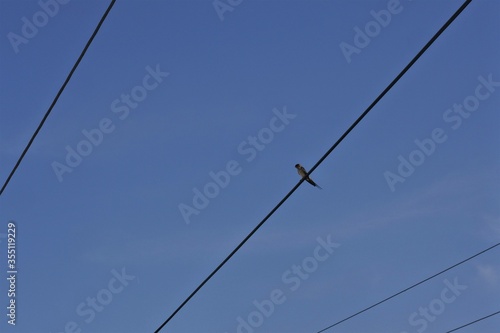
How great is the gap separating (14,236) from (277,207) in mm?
10457

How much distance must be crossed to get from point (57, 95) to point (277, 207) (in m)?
2.91

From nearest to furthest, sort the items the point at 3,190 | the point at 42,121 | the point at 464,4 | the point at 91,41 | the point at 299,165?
the point at 464,4 → the point at 91,41 → the point at 42,121 → the point at 3,190 → the point at 299,165

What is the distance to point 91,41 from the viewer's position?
29.5 feet

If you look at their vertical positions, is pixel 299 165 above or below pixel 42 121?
below

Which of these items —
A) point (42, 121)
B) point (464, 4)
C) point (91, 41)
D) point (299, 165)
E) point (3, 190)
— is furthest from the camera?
point (299, 165)

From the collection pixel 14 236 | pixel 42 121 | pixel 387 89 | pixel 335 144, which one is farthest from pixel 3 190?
pixel 14 236

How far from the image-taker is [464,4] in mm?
7270

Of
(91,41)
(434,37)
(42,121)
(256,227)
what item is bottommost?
(42,121)

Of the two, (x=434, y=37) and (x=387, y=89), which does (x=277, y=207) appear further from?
(x=434, y=37)

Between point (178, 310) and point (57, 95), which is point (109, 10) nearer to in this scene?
point (57, 95)

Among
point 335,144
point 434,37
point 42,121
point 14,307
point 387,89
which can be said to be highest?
point 434,37

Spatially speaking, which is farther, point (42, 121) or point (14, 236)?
point (14, 236)

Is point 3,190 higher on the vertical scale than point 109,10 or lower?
lower

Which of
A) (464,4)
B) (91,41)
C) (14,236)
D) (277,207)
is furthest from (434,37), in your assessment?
A: (14,236)
